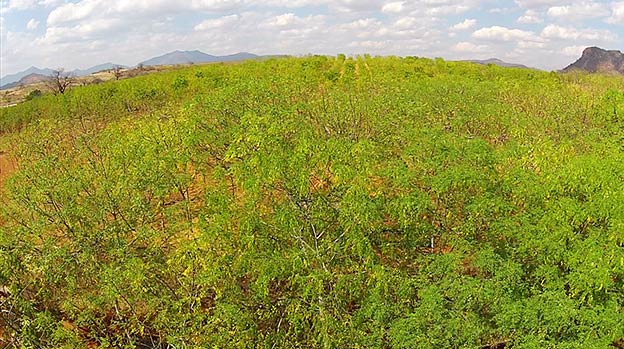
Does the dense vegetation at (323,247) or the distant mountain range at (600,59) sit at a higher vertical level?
the distant mountain range at (600,59)

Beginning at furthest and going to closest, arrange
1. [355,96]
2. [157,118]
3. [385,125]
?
[355,96] < [157,118] < [385,125]

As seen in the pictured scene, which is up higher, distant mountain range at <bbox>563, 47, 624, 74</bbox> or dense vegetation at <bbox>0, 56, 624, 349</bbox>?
distant mountain range at <bbox>563, 47, 624, 74</bbox>

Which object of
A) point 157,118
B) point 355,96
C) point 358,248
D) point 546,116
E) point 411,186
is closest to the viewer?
point 358,248

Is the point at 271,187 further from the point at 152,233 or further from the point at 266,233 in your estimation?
the point at 152,233

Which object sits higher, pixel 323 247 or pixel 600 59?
pixel 600 59

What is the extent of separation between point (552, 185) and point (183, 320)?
9438 mm

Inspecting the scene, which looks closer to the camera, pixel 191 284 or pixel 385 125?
pixel 191 284

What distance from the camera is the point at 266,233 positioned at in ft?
40.5

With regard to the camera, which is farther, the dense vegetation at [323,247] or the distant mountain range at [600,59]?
the distant mountain range at [600,59]

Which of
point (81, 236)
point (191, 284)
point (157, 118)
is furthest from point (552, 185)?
point (157, 118)

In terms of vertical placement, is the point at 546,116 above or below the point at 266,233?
above

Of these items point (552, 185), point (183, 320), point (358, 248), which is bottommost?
point (183, 320)

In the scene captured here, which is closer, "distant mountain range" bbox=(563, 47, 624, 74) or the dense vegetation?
the dense vegetation

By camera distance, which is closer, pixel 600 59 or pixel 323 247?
pixel 323 247
